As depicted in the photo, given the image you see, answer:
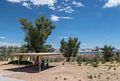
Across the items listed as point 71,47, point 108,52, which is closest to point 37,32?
point 71,47

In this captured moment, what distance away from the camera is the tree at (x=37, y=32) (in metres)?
37.1

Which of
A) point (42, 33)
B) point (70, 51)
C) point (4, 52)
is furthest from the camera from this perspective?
point (4, 52)

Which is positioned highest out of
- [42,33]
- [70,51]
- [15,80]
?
[42,33]

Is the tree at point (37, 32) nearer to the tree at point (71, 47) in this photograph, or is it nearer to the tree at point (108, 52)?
the tree at point (71, 47)

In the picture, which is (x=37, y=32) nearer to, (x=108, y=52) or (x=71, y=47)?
(x=71, y=47)

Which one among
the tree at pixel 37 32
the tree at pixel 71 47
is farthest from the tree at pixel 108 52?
the tree at pixel 37 32

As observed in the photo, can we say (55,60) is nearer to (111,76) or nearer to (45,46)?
(45,46)

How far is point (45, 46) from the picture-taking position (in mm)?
38219

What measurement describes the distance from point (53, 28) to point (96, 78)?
2110 centimetres

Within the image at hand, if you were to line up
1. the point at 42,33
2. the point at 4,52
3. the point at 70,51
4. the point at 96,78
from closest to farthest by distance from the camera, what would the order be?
the point at 96,78
the point at 42,33
the point at 70,51
the point at 4,52

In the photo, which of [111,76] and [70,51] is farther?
[70,51]

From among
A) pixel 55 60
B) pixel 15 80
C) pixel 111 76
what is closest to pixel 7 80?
pixel 15 80

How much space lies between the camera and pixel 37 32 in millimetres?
37031

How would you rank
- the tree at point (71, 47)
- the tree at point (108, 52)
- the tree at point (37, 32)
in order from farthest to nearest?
the tree at point (71, 47), the tree at point (37, 32), the tree at point (108, 52)
